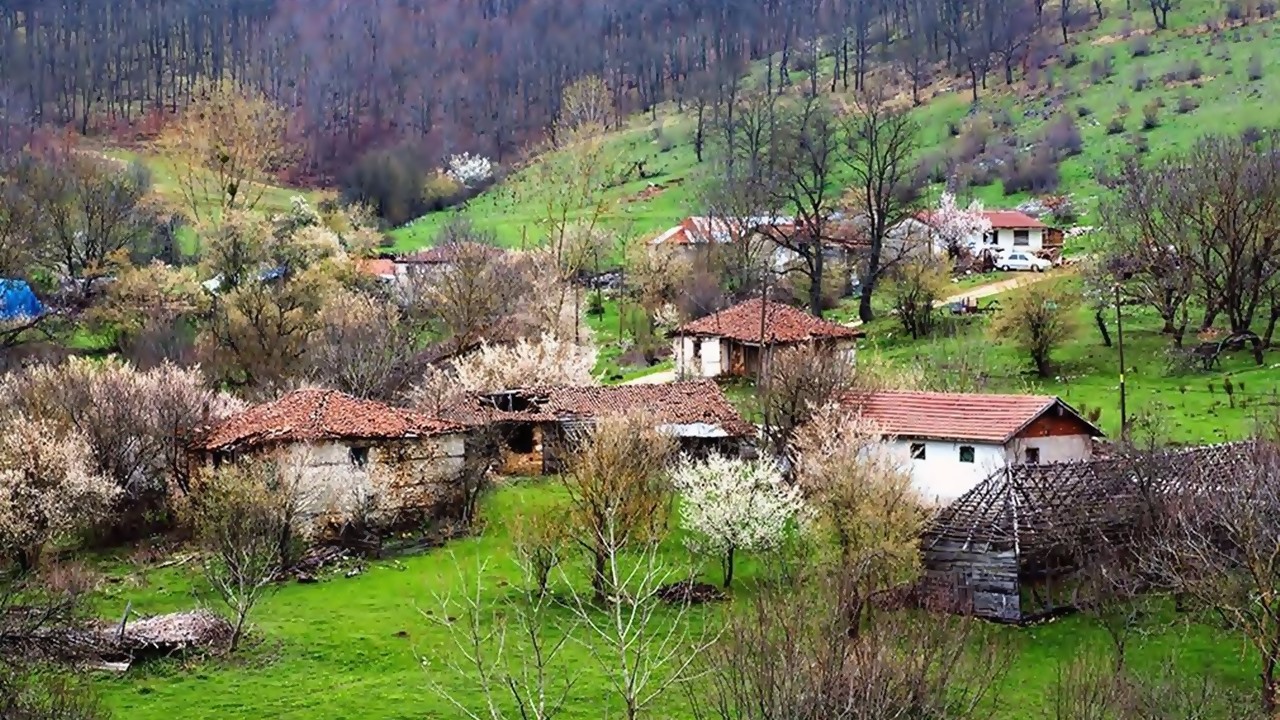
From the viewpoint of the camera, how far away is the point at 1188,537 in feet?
73.0

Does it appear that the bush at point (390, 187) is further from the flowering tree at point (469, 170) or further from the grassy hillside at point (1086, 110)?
the flowering tree at point (469, 170)

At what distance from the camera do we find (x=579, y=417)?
127ft

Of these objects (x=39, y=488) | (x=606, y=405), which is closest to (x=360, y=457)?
(x=39, y=488)

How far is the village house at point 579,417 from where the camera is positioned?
3731 cm

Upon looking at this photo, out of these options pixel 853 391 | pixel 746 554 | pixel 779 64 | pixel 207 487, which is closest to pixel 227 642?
pixel 207 487

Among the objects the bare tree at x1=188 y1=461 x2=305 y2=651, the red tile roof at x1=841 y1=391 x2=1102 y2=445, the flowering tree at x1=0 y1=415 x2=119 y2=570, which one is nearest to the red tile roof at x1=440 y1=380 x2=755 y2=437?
the red tile roof at x1=841 y1=391 x2=1102 y2=445

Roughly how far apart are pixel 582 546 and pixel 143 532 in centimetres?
1280

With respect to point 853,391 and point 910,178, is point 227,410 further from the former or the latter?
point 910,178

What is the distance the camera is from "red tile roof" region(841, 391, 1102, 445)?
32250 mm

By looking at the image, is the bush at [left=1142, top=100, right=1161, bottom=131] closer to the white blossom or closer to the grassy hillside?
the grassy hillside

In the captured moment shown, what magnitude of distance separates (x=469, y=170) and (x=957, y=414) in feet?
256

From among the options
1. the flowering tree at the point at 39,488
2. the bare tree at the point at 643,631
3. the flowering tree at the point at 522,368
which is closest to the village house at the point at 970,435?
the bare tree at the point at 643,631

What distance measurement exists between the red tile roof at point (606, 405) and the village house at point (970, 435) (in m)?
5.31

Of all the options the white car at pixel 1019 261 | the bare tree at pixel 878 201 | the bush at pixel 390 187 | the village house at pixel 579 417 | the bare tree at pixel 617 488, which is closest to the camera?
the bare tree at pixel 617 488
